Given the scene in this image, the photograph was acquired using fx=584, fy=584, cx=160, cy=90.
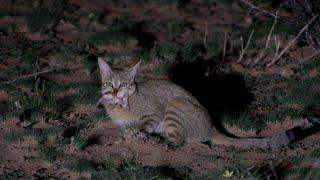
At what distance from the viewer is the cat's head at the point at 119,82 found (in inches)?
301

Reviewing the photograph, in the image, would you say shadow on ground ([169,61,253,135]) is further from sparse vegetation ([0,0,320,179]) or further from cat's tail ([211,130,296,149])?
cat's tail ([211,130,296,149])

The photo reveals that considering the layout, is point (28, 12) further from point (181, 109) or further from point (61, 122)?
point (181, 109)

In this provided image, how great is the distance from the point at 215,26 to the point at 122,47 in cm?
262

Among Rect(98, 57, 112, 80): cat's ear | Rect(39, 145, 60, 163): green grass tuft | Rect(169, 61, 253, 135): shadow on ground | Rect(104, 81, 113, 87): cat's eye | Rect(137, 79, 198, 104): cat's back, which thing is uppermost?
Rect(98, 57, 112, 80): cat's ear

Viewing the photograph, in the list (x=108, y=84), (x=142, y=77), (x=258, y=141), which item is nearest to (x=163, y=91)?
(x=108, y=84)

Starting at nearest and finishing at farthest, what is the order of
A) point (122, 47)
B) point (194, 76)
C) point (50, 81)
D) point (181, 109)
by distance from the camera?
1. point (181, 109)
2. point (50, 81)
3. point (194, 76)
4. point (122, 47)

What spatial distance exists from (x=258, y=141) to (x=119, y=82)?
1941mm

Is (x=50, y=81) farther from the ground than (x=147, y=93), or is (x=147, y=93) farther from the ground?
(x=147, y=93)

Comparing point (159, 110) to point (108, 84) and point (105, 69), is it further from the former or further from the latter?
point (105, 69)

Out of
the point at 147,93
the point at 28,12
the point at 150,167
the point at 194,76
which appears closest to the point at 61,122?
the point at 147,93

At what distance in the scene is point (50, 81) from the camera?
9.66 metres

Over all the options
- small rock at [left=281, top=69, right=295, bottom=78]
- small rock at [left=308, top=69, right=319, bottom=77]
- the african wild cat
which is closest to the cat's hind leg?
the african wild cat

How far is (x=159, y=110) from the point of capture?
775cm

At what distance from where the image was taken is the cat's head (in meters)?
7.65
